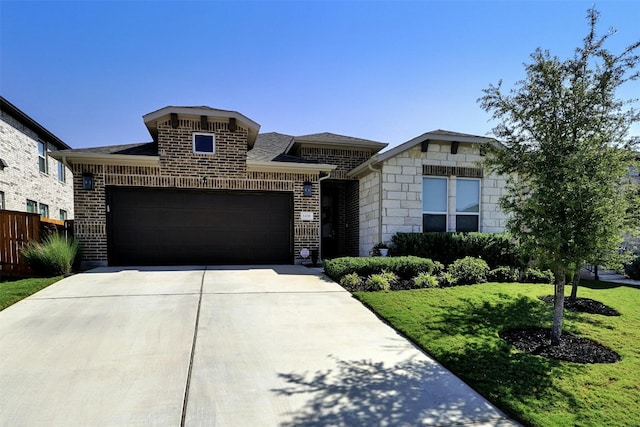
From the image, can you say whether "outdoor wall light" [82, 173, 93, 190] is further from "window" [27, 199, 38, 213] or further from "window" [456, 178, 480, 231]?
"window" [456, 178, 480, 231]

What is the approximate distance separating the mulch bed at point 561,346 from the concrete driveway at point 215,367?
1514 millimetres

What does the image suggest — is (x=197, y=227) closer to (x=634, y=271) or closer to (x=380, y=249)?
(x=380, y=249)

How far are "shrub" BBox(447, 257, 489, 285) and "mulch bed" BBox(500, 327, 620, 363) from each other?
2642mm

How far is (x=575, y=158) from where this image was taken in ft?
13.1

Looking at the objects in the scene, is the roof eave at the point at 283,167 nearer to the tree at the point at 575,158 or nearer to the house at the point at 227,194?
the house at the point at 227,194

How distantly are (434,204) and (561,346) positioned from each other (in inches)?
255

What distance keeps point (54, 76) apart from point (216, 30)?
5902 mm

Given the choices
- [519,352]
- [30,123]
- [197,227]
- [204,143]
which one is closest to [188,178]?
[204,143]

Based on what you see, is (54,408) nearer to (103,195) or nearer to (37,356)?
(37,356)

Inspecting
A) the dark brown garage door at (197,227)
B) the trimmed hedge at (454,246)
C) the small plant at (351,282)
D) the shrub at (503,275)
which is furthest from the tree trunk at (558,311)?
the dark brown garage door at (197,227)

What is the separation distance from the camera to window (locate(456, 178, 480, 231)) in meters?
10.7

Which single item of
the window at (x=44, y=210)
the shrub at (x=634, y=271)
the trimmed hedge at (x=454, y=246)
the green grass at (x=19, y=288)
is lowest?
the shrub at (x=634, y=271)

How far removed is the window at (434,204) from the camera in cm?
1049

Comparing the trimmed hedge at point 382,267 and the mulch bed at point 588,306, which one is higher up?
the trimmed hedge at point 382,267
